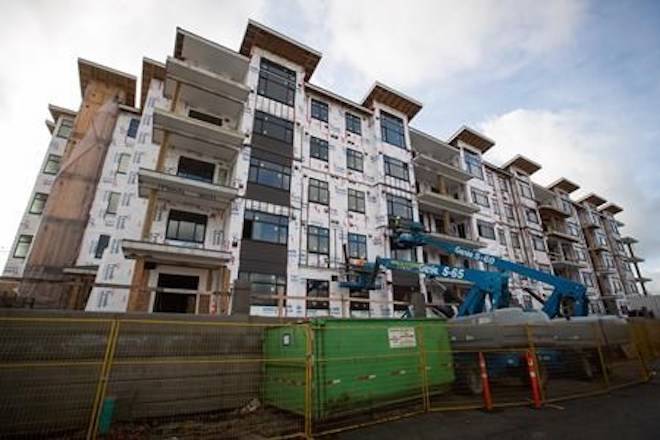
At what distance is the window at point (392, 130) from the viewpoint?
25656 millimetres

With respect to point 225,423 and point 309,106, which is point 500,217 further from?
point 225,423

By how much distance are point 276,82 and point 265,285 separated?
45.1ft

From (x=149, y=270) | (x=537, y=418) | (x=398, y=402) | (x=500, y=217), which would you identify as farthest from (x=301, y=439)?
(x=500, y=217)

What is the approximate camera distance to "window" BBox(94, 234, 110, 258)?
19094mm

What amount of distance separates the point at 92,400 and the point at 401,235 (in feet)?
51.0

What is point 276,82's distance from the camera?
2150 cm

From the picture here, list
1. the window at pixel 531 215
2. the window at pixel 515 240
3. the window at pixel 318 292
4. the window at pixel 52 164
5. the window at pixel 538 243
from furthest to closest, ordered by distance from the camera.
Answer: the window at pixel 531 215 < the window at pixel 538 243 < the window at pixel 515 240 < the window at pixel 52 164 < the window at pixel 318 292

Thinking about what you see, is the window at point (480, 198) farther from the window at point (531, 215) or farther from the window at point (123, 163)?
the window at point (123, 163)

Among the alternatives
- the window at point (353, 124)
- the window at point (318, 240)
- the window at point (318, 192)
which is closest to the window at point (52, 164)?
the window at point (318, 192)

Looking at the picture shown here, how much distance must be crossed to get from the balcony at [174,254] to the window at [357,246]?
26.2 ft

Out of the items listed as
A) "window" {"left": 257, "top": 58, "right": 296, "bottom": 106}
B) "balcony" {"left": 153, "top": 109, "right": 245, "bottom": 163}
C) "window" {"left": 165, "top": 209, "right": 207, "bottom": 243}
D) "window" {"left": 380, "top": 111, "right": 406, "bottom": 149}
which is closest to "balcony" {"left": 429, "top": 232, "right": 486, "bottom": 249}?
"window" {"left": 380, "top": 111, "right": 406, "bottom": 149}

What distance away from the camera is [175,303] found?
1670cm

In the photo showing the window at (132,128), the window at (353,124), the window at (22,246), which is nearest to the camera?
the window at (22,246)

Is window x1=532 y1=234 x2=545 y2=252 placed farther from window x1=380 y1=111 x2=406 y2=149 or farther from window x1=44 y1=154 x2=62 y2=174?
window x1=44 y1=154 x2=62 y2=174
